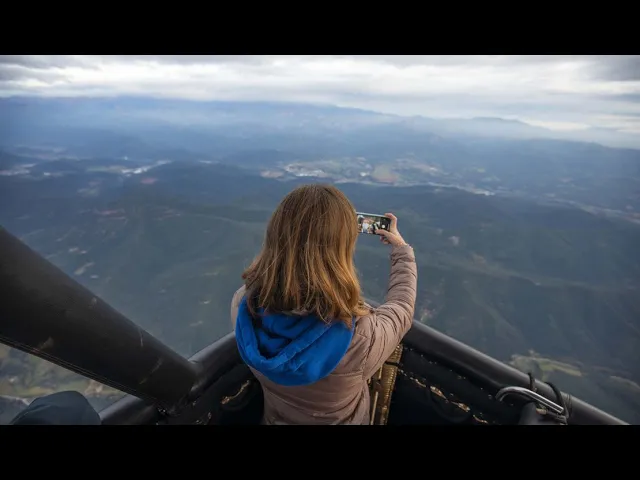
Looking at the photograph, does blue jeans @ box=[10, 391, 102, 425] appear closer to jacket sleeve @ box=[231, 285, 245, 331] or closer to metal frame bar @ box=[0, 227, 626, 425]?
metal frame bar @ box=[0, 227, 626, 425]

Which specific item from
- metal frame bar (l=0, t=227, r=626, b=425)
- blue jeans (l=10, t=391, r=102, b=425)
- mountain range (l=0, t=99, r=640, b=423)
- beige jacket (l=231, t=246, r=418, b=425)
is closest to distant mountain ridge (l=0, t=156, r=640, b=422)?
mountain range (l=0, t=99, r=640, b=423)

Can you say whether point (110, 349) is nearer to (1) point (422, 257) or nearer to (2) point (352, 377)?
(2) point (352, 377)

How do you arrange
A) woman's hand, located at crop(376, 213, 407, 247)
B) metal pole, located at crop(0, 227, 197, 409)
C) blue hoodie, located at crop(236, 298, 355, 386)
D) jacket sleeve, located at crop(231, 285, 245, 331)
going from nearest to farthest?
metal pole, located at crop(0, 227, 197, 409), blue hoodie, located at crop(236, 298, 355, 386), jacket sleeve, located at crop(231, 285, 245, 331), woman's hand, located at crop(376, 213, 407, 247)

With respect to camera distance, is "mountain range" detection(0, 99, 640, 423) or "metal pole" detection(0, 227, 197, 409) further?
"mountain range" detection(0, 99, 640, 423)

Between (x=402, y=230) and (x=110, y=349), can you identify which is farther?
(x=402, y=230)

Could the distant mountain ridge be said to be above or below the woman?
below

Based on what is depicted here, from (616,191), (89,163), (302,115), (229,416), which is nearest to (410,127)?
(302,115)

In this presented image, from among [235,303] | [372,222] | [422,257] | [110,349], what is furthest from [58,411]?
[422,257]
